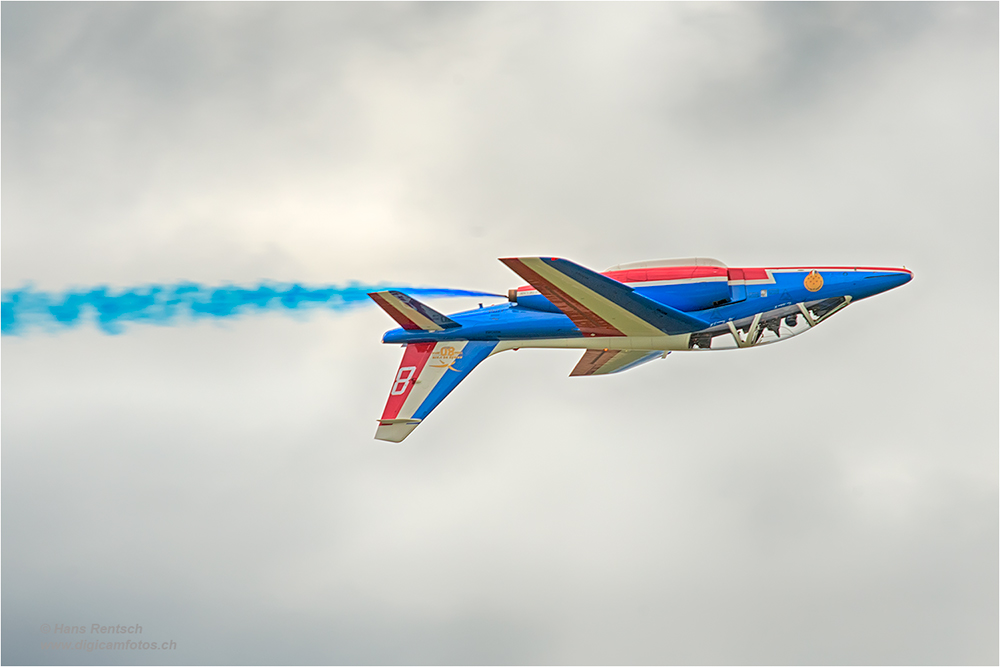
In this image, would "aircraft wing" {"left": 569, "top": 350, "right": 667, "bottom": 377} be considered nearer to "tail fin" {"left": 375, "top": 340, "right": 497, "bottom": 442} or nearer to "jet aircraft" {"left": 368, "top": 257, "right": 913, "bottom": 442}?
"jet aircraft" {"left": 368, "top": 257, "right": 913, "bottom": 442}

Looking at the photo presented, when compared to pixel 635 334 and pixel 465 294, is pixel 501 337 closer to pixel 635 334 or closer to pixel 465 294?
pixel 465 294

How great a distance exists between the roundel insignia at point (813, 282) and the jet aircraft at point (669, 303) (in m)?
0.04

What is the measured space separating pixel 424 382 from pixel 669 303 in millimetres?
10217

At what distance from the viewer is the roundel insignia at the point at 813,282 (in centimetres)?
4009

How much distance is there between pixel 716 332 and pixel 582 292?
5.34 m

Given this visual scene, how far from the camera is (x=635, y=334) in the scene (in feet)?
132

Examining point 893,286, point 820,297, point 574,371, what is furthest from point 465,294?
point 893,286

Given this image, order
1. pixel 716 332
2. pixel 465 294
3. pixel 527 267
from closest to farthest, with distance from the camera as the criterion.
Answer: pixel 527 267 → pixel 716 332 → pixel 465 294

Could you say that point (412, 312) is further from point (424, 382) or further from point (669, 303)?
point (669, 303)

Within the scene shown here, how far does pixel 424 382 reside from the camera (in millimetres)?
43531

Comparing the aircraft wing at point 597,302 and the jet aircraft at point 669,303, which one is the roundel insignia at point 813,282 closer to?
the jet aircraft at point 669,303

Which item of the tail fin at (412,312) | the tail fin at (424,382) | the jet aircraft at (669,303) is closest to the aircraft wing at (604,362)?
the jet aircraft at (669,303)

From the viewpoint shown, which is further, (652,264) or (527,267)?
(652,264)

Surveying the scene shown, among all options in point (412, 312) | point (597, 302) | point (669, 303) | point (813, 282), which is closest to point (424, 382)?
point (412, 312)
